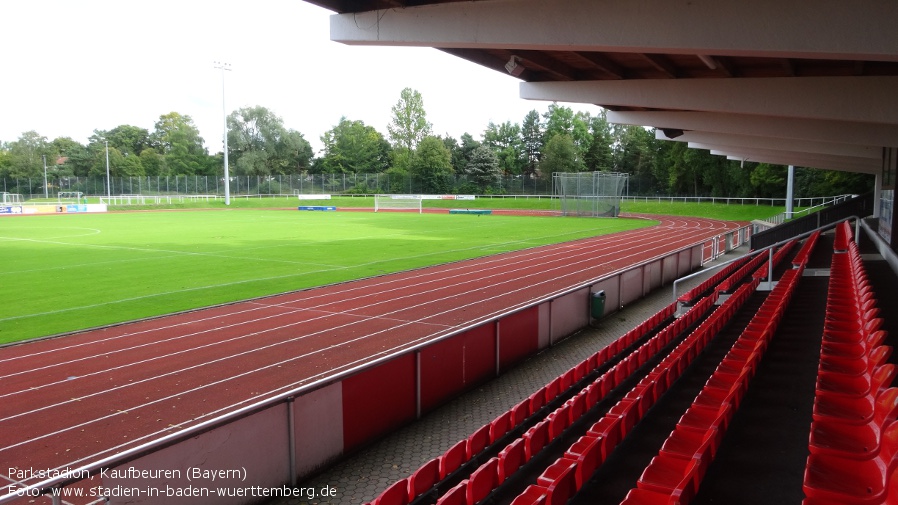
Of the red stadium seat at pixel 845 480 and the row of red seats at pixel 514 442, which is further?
the row of red seats at pixel 514 442

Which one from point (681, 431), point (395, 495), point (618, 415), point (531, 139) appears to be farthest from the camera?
point (531, 139)

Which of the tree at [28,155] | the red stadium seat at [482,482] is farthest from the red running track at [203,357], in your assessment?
the tree at [28,155]

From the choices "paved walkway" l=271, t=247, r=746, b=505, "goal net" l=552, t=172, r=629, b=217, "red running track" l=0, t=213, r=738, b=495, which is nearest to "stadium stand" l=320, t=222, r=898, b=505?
"paved walkway" l=271, t=247, r=746, b=505

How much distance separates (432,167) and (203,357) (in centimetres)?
7497

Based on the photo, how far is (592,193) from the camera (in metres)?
52.2

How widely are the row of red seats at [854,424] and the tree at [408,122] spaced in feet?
313

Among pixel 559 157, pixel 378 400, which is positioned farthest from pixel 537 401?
pixel 559 157

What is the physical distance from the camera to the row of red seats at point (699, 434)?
14.8 ft

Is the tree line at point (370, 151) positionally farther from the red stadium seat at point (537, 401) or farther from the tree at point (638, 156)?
the red stadium seat at point (537, 401)

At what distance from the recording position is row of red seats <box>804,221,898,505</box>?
4.23 m

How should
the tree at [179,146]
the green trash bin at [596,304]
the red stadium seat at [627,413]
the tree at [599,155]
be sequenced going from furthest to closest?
1. the tree at [179,146]
2. the tree at [599,155]
3. the green trash bin at [596,304]
4. the red stadium seat at [627,413]

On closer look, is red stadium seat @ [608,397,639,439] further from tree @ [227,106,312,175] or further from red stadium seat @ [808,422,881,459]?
tree @ [227,106,312,175]

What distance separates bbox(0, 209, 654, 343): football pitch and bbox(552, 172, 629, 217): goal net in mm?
9501

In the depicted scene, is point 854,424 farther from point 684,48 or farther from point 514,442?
point 684,48
